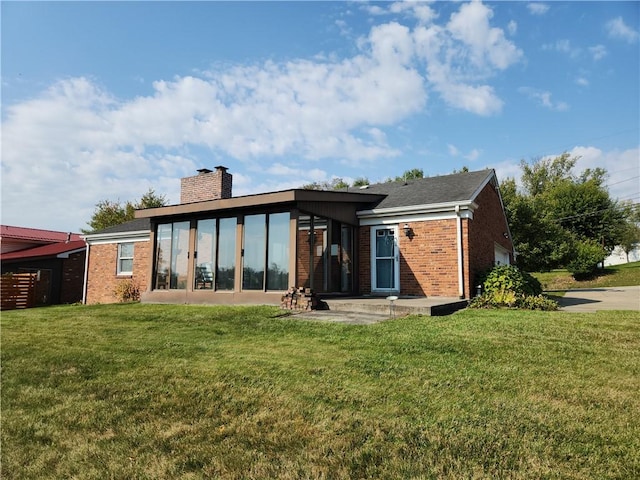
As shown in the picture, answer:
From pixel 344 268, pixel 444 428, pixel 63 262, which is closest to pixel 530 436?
pixel 444 428

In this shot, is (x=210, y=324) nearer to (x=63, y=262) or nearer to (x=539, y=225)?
(x=63, y=262)

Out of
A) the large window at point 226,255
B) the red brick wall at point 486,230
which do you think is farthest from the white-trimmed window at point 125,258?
the red brick wall at point 486,230

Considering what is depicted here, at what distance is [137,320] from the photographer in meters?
8.46

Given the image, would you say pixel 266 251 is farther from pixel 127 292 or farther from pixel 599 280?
pixel 599 280

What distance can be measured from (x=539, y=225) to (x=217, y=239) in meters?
23.5

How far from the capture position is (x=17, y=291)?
674 inches

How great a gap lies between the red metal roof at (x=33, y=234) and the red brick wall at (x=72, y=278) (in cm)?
901

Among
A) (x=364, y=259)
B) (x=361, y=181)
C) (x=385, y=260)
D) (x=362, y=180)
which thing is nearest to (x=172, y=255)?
(x=364, y=259)

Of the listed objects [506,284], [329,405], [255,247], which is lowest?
[329,405]

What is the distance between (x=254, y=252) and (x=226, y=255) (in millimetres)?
1078

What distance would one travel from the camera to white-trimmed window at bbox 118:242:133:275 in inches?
673

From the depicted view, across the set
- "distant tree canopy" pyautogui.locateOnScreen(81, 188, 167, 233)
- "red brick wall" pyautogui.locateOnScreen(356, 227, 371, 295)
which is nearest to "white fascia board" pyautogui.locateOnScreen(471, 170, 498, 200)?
"red brick wall" pyautogui.locateOnScreen(356, 227, 371, 295)

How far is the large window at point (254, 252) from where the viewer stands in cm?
1100

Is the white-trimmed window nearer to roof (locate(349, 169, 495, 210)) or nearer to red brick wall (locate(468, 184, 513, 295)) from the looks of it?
roof (locate(349, 169, 495, 210))
